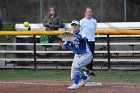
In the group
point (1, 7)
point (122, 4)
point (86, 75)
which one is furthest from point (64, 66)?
point (1, 7)

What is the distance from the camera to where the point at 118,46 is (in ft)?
56.7

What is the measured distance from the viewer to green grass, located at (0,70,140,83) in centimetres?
1487

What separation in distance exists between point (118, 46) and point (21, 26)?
14.0 ft

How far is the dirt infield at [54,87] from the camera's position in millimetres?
12472

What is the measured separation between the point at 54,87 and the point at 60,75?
297 cm

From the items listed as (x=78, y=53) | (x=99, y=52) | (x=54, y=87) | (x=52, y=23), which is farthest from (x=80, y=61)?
(x=52, y=23)

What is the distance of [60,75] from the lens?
52.7 ft

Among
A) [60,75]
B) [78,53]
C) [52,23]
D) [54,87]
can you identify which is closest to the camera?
[78,53]

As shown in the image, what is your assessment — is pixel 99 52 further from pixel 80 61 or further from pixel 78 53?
pixel 80 61

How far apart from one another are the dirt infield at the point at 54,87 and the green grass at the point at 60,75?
1.10m

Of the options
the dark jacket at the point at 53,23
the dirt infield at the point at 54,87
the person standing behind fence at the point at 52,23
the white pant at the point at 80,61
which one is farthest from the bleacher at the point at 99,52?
the white pant at the point at 80,61

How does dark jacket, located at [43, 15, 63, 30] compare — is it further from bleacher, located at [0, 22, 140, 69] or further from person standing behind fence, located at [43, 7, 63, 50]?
bleacher, located at [0, 22, 140, 69]

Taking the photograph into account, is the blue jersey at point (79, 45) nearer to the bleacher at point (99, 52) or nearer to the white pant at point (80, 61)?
the white pant at point (80, 61)

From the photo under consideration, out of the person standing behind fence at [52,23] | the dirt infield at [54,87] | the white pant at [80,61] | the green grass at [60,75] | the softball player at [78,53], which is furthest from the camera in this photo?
the person standing behind fence at [52,23]
